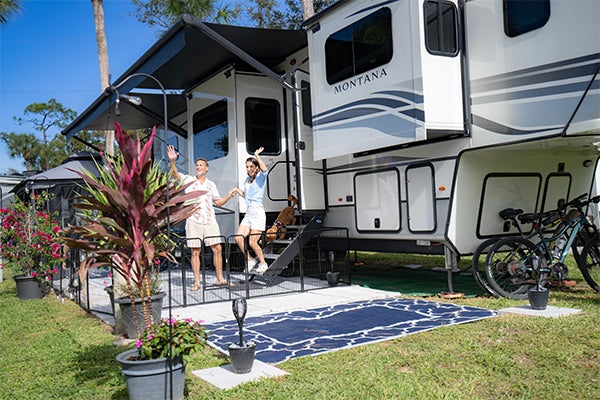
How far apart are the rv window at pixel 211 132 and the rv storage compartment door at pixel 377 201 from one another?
2446 mm

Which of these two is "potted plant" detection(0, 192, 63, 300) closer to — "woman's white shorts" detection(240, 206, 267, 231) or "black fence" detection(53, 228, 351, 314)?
"black fence" detection(53, 228, 351, 314)

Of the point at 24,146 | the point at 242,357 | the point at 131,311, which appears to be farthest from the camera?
the point at 24,146

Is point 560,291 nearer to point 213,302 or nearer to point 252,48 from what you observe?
point 213,302

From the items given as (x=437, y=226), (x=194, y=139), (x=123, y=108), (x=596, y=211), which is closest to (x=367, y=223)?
(x=437, y=226)

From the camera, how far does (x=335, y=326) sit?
5.01 metres

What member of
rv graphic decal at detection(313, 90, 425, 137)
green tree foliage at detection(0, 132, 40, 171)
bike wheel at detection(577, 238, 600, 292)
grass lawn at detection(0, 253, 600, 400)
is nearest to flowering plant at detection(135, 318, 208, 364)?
grass lawn at detection(0, 253, 600, 400)

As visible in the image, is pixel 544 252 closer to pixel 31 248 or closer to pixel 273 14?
pixel 31 248

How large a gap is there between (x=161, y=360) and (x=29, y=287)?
5607mm

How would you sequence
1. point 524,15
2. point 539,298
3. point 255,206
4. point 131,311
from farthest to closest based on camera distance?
point 255,206 < point 524,15 < point 539,298 < point 131,311

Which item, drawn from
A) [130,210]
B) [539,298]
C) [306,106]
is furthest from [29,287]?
[539,298]

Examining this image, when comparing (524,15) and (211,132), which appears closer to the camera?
(524,15)

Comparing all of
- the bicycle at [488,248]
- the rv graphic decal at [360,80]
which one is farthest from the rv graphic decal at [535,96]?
the bicycle at [488,248]

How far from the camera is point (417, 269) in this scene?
29.9 feet

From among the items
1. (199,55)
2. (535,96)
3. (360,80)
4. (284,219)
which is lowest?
(284,219)
